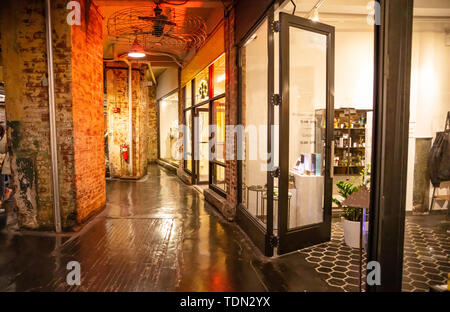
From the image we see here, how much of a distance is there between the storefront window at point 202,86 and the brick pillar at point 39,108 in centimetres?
329

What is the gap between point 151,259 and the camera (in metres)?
3.74

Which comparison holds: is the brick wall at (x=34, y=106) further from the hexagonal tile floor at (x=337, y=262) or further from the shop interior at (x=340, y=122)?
the hexagonal tile floor at (x=337, y=262)

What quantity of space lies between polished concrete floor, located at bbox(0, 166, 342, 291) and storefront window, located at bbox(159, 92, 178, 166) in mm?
7546

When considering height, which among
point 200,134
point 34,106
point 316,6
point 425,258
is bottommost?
point 425,258

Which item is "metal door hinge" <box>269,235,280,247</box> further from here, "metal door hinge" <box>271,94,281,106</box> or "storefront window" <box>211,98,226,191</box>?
"storefront window" <box>211,98,226,191</box>

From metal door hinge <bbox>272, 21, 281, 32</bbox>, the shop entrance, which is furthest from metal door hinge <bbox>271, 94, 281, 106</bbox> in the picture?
metal door hinge <bbox>272, 21, 281, 32</bbox>

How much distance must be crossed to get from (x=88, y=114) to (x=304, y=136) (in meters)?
3.75

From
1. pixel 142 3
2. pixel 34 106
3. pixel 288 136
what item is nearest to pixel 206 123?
pixel 142 3

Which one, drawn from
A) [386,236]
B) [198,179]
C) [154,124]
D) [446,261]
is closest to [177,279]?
[386,236]

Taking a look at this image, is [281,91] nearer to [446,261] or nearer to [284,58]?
[284,58]

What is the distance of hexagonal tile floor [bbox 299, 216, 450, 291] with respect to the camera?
3.17 meters

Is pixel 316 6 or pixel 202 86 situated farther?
pixel 202 86

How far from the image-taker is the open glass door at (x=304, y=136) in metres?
3.73

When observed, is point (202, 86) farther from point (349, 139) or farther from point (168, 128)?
point (168, 128)
